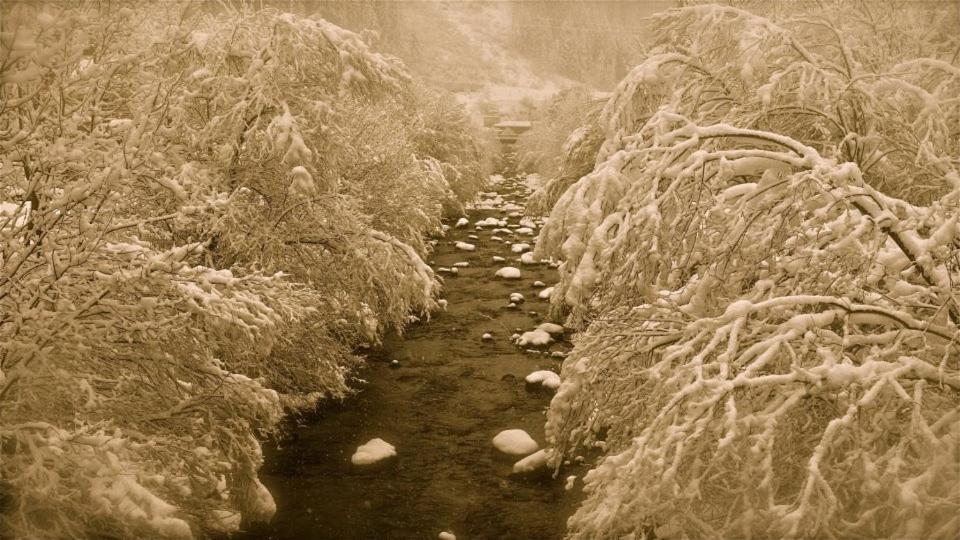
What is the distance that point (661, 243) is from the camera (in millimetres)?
4902

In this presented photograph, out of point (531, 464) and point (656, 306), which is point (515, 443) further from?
point (656, 306)

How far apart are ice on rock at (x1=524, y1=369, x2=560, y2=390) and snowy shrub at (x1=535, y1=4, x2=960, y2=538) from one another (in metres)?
5.58

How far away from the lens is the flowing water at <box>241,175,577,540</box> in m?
8.40

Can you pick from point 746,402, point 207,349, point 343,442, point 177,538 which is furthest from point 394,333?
point 746,402

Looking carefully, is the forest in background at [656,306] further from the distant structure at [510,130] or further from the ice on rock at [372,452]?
the distant structure at [510,130]

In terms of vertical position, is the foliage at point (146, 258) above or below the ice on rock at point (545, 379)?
above

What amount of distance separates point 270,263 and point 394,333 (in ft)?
18.7

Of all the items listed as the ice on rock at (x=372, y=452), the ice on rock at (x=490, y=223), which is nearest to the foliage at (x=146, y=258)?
the ice on rock at (x=372, y=452)

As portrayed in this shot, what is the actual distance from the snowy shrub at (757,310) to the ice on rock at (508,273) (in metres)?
12.2

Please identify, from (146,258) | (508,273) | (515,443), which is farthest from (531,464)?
(508,273)

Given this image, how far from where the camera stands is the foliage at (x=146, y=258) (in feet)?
14.4

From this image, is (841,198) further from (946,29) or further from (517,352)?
(946,29)

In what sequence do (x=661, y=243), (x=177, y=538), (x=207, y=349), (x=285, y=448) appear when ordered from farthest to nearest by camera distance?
(x=285, y=448) < (x=207, y=349) < (x=661, y=243) < (x=177, y=538)

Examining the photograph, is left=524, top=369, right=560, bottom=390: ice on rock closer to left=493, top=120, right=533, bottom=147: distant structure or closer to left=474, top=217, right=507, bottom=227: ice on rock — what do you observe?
left=474, top=217, right=507, bottom=227: ice on rock
